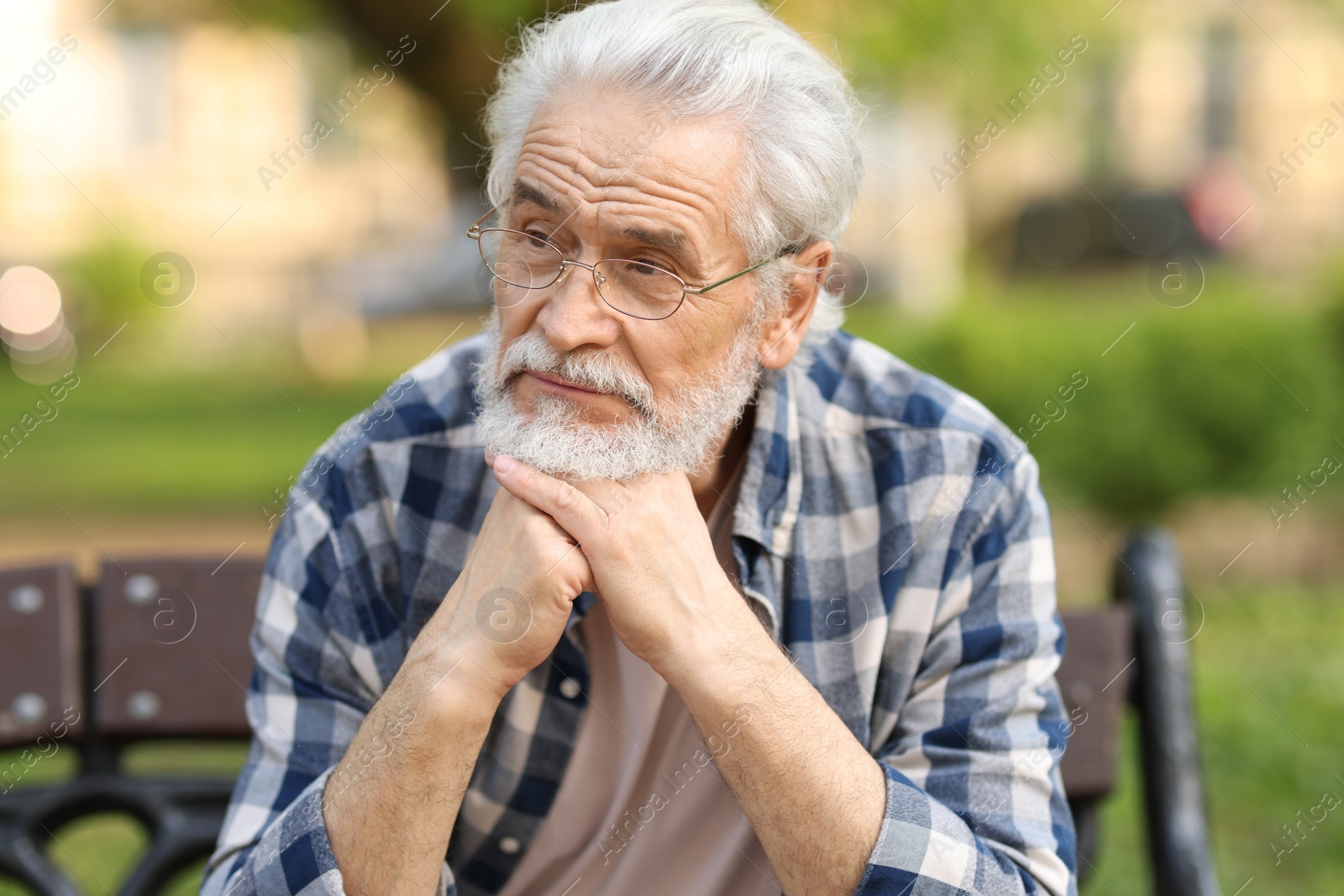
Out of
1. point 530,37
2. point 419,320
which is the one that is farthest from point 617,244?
point 419,320

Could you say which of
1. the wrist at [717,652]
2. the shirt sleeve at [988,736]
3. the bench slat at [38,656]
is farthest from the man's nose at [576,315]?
the bench slat at [38,656]

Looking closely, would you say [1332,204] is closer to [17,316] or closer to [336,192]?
[336,192]

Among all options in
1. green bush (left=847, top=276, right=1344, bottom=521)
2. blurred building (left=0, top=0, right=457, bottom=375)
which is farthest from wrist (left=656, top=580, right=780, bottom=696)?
blurred building (left=0, top=0, right=457, bottom=375)

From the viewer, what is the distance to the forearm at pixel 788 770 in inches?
73.5

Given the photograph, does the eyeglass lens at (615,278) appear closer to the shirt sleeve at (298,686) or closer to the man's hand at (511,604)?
the man's hand at (511,604)

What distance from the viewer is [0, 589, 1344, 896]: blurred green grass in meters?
3.79

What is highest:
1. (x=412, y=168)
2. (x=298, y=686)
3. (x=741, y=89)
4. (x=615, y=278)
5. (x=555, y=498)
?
(x=741, y=89)

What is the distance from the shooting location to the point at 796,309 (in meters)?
2.35

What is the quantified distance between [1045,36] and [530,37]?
9.05 meters

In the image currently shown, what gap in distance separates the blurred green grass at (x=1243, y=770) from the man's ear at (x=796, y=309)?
4.75 ft

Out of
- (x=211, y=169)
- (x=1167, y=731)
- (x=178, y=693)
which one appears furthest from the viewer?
(x=211, y=169)

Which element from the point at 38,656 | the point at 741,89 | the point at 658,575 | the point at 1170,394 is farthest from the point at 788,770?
the point at 1170,394

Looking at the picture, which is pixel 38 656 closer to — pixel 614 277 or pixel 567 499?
pixel 567 499

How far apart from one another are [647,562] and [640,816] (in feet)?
1.75
